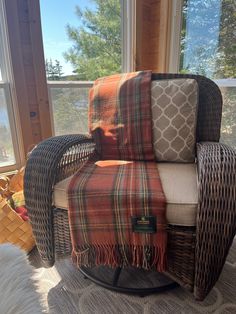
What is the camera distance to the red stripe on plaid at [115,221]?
0.86 meters

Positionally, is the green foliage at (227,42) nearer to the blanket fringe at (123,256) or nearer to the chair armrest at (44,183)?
the chair armrest at (44,183)

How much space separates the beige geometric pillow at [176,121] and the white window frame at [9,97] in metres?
1.05

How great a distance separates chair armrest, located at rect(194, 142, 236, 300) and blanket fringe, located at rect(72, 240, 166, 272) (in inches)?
5.6

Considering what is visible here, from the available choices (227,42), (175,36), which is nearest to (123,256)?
(227,42)

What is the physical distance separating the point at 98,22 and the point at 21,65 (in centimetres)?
81

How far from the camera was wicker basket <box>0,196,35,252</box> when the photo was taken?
4.09 feet

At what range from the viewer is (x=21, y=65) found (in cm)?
162

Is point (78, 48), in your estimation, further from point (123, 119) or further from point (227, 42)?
point (227, 42)

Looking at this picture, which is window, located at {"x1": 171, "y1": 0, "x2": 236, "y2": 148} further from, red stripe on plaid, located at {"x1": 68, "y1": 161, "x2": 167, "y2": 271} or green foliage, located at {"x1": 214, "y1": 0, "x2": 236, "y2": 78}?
red stripe on plaid, located at {"x1": 68, "y1": 161, "x2": 167, "y2": 271}

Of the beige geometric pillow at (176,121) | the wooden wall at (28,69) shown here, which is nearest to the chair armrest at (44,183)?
the beige geometric pillow at (176,121)

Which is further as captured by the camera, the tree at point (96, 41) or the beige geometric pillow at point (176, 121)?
the tree at point (96, 41)

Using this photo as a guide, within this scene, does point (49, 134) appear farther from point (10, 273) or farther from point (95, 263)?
point (10, 273)

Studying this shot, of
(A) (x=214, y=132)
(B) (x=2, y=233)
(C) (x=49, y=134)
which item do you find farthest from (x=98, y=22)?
(B) (x=2, y=233)

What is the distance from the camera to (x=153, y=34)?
7.18ft
